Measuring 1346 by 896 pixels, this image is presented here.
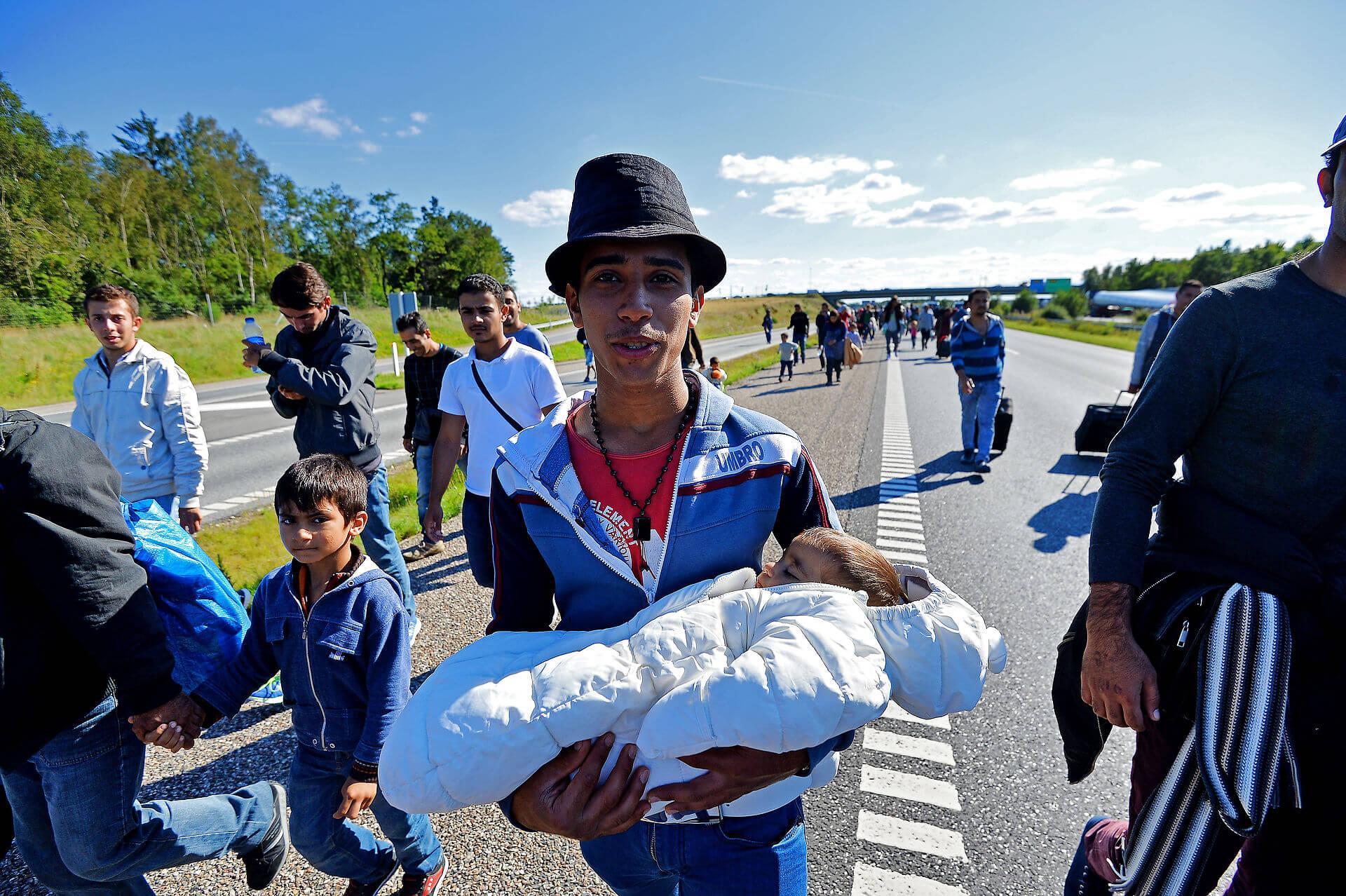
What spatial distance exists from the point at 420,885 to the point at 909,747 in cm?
242

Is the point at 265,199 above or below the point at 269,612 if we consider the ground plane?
above

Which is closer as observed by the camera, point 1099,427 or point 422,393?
point 422,393

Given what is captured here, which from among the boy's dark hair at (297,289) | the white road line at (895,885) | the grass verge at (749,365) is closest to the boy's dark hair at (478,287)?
the boy's dark hair at (297,289)

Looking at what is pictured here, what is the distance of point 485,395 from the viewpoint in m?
4.29

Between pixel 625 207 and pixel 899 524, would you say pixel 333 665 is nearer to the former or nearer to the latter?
pixel 625 207

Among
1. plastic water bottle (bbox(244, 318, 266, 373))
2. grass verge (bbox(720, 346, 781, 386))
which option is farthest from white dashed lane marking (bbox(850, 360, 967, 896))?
grass verge (bbox(720, 346, 781, 386))

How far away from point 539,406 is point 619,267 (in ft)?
9.67

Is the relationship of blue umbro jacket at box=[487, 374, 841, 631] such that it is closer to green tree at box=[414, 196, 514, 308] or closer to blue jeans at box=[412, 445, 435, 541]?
blue jeans at box=[412, 445, 435, 541]

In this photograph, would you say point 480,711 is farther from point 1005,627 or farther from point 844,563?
point 1005,627

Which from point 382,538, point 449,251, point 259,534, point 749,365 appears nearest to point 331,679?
point 382,538

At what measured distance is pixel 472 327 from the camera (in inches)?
173

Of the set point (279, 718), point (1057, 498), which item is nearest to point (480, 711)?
point (279, 718)

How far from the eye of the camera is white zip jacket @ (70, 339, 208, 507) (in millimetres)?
4004

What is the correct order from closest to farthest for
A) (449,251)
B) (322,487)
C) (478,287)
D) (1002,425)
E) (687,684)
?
(687,684), (322,487), (478,287), (1002,425), (449,251)
